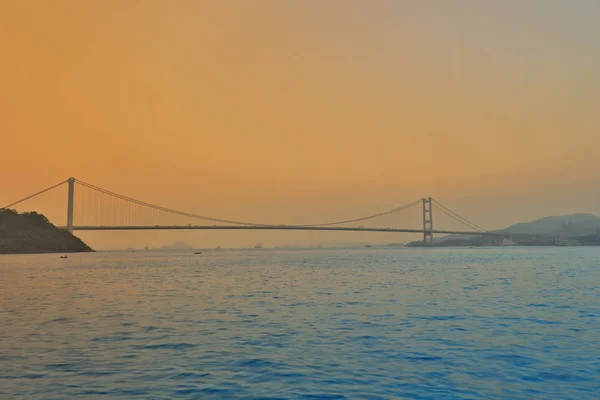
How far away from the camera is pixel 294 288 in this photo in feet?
107

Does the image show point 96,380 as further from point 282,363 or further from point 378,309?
point 378,309

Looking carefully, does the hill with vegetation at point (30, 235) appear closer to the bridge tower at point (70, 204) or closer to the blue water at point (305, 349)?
the bridge tower at point (70, 204)

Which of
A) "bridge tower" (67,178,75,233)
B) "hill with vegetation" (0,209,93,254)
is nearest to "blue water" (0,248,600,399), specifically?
"bridge tower" (67,178,75,233)

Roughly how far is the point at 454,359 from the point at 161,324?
10.5m

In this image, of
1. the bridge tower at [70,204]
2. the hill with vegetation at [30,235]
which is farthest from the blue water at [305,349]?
the hill with vegetation at [30,235]

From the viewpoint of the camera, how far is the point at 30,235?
147 metres

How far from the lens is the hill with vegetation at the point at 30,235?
476ft

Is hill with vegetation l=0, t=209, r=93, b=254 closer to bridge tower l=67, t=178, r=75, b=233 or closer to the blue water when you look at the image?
bridge tower l=67, t=178, r=75, b=233

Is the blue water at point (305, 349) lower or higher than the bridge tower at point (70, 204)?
lower

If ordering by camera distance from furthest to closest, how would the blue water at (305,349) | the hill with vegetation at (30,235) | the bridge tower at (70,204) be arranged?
the hill with vegetation at (30,235)
the bridge tower at (70,204)
the blue water at (305,349)

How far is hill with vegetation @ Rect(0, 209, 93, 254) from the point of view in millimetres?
145125

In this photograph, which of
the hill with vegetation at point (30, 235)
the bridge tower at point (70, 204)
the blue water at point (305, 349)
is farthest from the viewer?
the hill with vegetation at point (30, 235)

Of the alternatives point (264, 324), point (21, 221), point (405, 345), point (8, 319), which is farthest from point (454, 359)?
point (21, 221)

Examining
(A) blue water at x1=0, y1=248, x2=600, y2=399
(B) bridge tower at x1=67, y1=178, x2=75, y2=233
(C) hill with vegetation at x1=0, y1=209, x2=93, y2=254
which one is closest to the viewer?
(A) blue water at x1=0, y1=248, x2=600, y2=399
